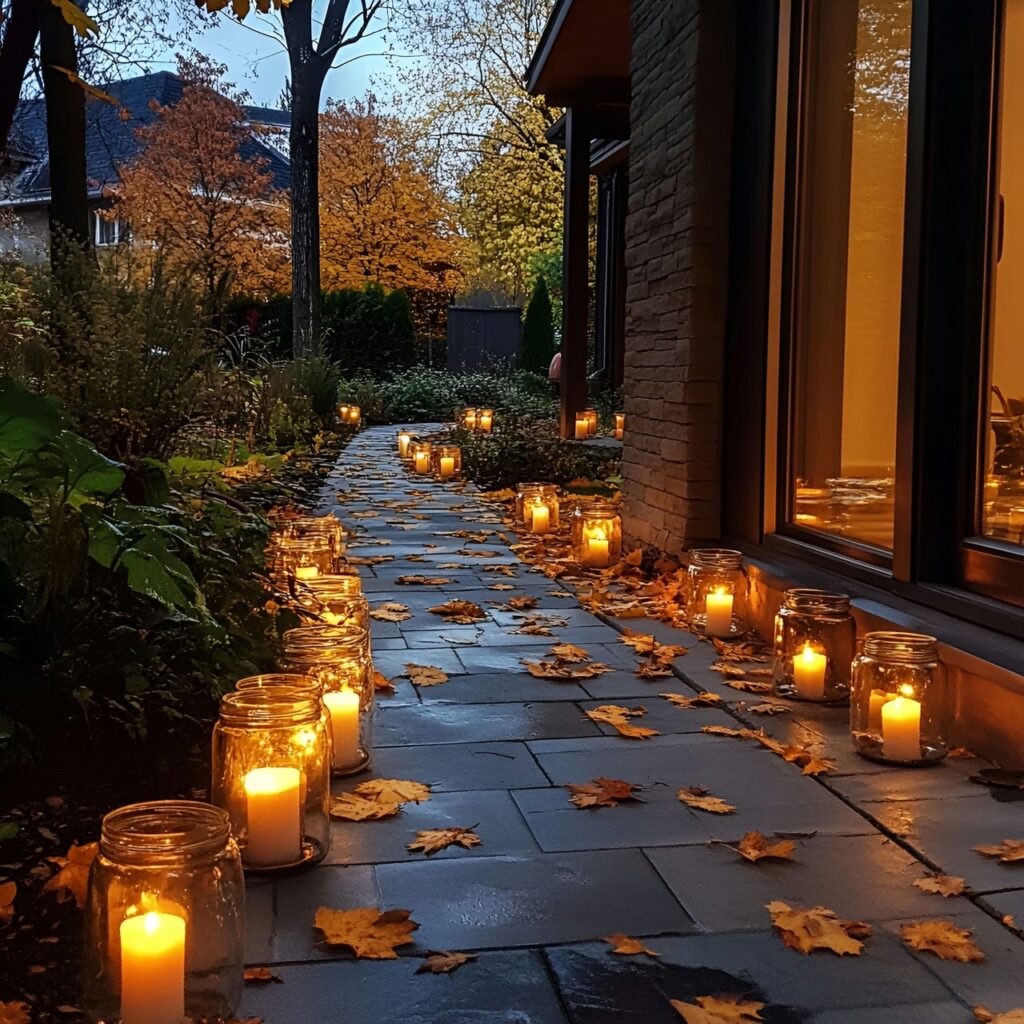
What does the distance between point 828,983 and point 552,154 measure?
76.6 ft

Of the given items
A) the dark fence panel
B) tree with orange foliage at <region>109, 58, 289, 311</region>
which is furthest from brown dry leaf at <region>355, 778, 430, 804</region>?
tree with orange foliage at <region>109, 58, 289, 311</region>

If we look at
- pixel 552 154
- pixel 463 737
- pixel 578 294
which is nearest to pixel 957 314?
pixel 463 737

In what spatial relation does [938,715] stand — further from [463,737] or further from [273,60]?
[273,60]

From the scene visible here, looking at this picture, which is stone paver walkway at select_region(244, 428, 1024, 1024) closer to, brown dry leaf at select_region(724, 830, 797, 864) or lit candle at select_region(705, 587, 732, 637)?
brown dry leaf at select_region(724, 830, 797, 864)

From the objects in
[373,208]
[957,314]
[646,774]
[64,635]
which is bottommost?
[646,774]

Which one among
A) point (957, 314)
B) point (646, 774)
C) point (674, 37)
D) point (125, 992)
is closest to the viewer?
point (125, 992)

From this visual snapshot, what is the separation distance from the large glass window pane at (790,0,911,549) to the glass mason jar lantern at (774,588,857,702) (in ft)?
1.76

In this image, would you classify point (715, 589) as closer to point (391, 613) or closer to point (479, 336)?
point (391, 613)

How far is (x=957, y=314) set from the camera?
11.0ft

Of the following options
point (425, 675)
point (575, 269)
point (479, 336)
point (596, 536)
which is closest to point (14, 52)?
point (425, 675)

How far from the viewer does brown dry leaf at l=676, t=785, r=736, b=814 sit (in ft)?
8.47

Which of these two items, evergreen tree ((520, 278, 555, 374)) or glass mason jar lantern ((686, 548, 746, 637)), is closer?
glass mason jar lantern ((686, 548, 746, 637))

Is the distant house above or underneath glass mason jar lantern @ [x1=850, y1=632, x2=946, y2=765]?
above

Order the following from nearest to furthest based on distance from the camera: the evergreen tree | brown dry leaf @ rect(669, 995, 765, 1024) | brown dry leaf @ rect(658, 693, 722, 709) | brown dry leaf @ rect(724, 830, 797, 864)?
brown dry leaf @ rect(669, 995, 765, 1024)
brown dry leaf @ rect(724, 830, 797, 864)
brown dry leaf @ rect(658, 693, 722, 709)
the evergreen tree
